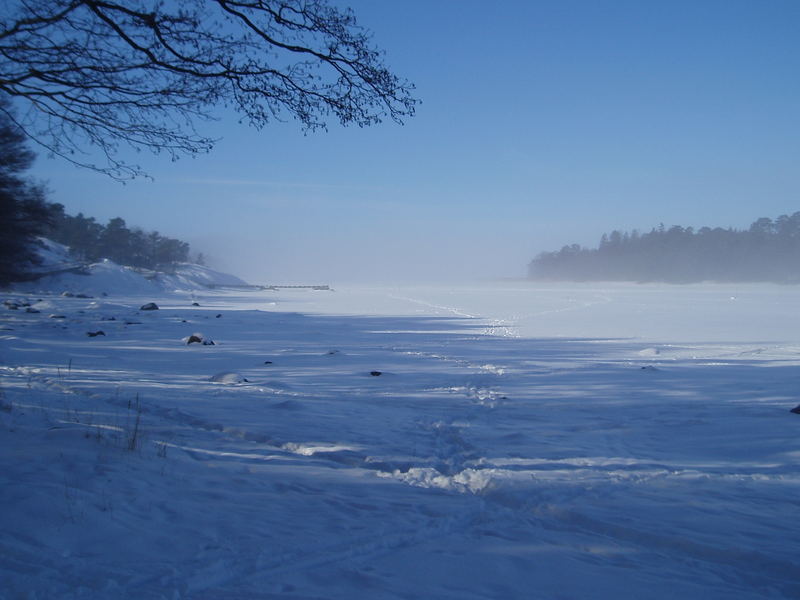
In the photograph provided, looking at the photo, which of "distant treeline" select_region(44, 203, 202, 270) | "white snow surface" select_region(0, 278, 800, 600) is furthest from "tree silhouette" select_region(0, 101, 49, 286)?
"distant treeline" select_region(44, 203, 202, 270)

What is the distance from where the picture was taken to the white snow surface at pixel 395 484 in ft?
9.77

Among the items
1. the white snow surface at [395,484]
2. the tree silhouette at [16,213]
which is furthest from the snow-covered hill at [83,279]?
the white snow surface at [395,484]

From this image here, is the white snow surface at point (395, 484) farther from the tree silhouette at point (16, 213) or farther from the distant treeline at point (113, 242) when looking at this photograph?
the distant treeline at point (113, 242)

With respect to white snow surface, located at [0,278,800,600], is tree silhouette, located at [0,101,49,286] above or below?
above

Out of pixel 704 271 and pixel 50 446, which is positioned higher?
pixel 704 271

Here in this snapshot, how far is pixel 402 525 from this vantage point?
364cm

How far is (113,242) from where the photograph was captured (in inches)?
2549

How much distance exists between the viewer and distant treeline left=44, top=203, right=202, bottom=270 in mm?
60572

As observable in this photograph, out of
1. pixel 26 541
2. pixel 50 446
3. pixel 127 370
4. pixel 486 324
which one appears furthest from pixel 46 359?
pixel 486 324

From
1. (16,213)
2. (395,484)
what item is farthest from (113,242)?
(395,484)

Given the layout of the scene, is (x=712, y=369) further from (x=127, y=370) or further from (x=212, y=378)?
(x=127, y=370)

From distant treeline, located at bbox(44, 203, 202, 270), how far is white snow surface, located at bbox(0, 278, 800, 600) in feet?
196

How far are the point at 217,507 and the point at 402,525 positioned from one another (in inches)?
57.3

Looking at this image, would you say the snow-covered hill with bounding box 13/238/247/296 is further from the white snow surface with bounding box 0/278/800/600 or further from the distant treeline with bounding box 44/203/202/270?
the white snow surface with bounding box 0/278/800/600
